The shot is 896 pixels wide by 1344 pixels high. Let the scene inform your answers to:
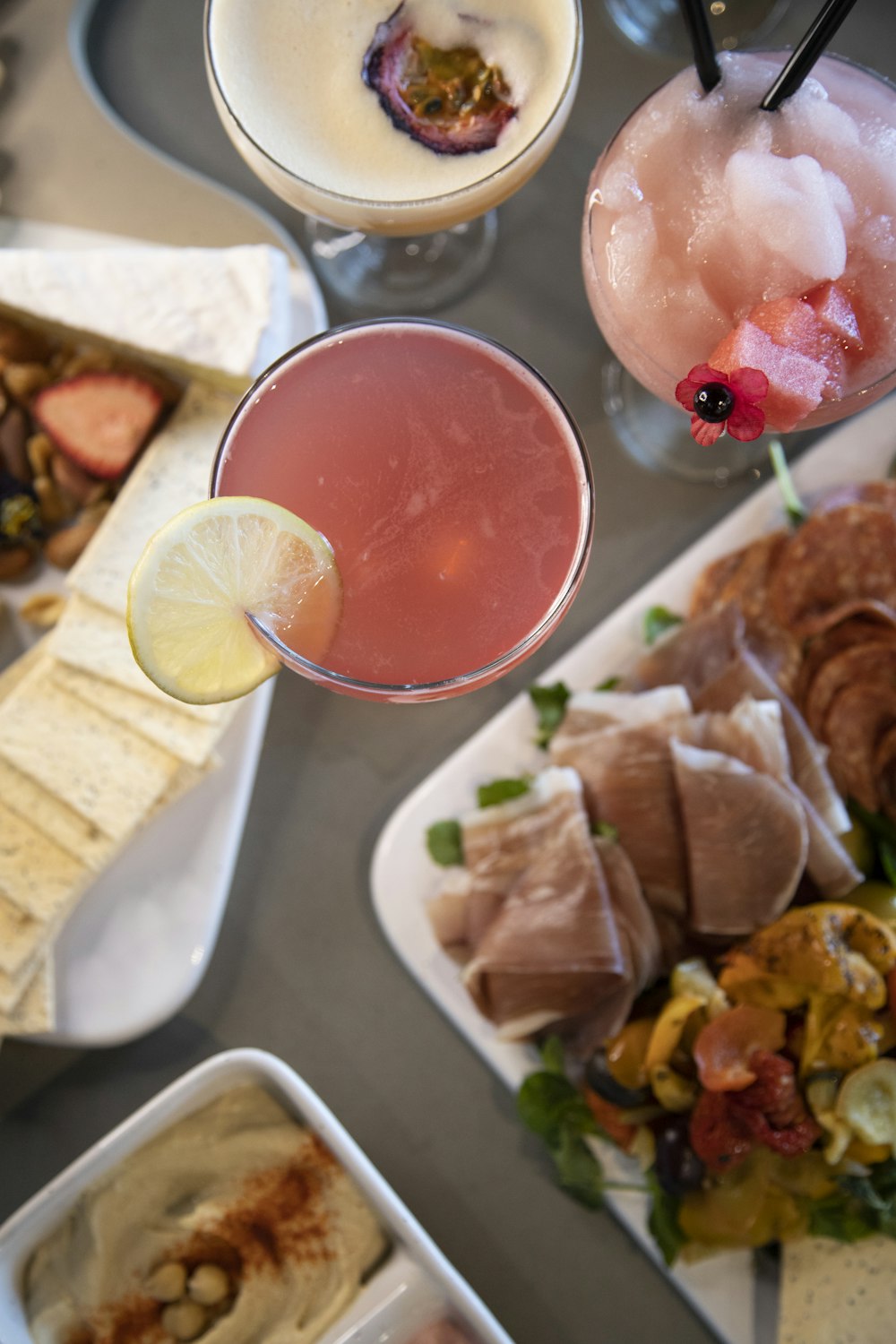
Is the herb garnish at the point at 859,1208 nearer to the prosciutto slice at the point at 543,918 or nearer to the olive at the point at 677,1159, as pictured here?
the olive at the point at 677,1159

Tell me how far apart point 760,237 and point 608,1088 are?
1.02m

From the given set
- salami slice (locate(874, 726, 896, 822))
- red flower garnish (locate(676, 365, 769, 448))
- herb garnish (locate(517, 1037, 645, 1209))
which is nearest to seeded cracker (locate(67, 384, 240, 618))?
red flower garnish (locate(676, 365, 769, 448))

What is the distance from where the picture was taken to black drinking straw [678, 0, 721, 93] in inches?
41.7

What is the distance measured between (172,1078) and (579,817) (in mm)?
691

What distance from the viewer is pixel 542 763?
1.63 metres

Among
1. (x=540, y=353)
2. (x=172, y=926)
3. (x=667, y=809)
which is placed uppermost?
(x=540, y=353)

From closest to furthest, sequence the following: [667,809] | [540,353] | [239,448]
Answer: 1. [239,448]
2. [667,809]
3. [540,353]

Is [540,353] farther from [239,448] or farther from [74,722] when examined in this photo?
[74,722]

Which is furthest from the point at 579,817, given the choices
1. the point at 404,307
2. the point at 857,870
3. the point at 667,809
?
the point at 404,307

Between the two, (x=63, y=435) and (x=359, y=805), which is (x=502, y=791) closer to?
(x=359, y=805)

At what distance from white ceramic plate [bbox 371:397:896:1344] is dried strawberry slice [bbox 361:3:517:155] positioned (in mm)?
674

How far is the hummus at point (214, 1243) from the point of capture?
54.7 inches

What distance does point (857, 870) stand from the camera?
4.87 feet

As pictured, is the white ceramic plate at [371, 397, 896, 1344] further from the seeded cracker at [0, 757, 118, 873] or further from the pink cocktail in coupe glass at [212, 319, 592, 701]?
the pink cocktail in coupe glass at [212, 319, 592, 701]
